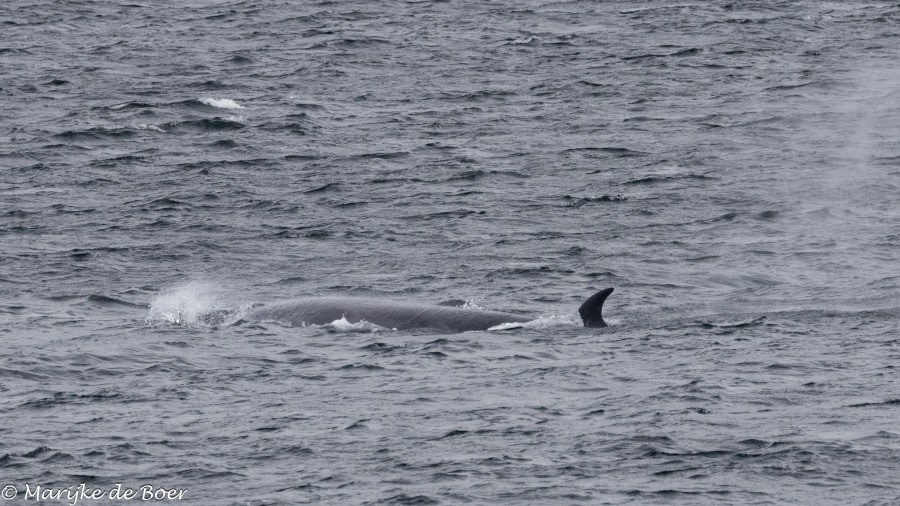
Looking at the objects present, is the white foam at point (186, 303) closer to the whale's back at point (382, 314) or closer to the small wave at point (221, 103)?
the whale's back at point (382, 314)

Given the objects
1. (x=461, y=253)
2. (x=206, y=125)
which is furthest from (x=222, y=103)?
(x=461, y=253)

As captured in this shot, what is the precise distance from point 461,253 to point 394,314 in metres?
6.94

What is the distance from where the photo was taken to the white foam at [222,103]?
52.6m

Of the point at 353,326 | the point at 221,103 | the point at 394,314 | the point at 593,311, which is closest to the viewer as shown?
the point at 593,311

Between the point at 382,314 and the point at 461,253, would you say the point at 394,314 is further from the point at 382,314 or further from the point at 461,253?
the point at 461,253

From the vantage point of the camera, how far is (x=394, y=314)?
27484 millimetres

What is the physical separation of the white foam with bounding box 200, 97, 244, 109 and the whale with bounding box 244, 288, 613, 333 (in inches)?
971

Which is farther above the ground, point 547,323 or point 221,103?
point 547,323

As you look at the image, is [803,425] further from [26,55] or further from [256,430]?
[26,55]

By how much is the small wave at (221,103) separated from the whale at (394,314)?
80.9 feet

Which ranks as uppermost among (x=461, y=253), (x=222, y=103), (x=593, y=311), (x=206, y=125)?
(x=593, y=311)

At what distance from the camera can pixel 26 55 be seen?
6325 centimetres

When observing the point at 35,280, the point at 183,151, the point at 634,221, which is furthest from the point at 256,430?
the point at 183,151

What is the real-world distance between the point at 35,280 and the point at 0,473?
13351 mm
